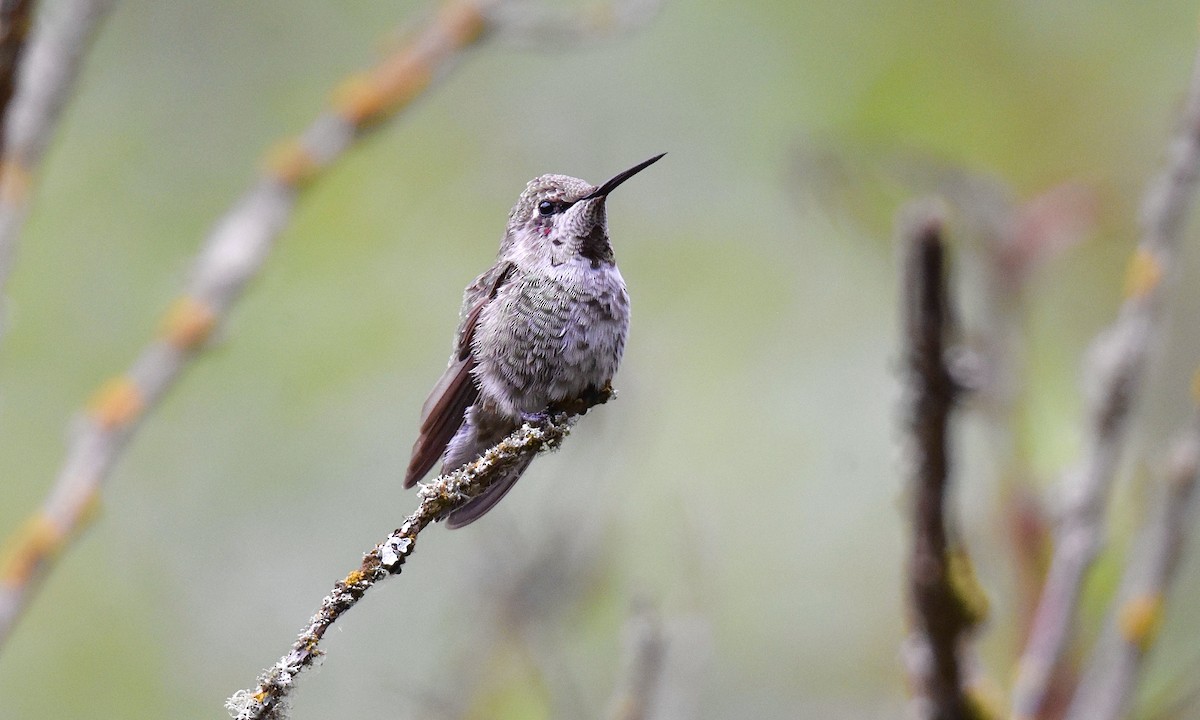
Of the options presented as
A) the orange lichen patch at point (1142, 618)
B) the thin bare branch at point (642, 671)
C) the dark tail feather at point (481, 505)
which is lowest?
the thin bare branch at point (642, 671)

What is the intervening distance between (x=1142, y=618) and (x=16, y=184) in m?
3.00

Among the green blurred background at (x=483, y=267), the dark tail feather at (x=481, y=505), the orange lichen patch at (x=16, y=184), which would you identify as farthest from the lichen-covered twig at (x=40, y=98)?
the green blurred background at (x=483, y=267)

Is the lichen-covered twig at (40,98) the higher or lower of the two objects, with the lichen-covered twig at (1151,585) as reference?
higher

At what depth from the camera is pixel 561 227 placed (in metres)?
3.44

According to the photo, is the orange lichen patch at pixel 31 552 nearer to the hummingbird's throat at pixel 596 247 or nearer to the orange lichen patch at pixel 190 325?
the orange lichen patch at pixel 190 325

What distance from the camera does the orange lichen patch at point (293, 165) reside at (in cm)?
392

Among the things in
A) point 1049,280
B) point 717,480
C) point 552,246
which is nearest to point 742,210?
point 717,480

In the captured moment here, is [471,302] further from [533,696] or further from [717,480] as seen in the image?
[717,480]

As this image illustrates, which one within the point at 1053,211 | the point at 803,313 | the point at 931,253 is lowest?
the point at 931,253

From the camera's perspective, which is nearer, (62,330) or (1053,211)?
(1053,211)

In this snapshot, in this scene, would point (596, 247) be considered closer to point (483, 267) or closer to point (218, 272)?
point (218, 272)

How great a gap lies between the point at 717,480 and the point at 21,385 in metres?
5.62

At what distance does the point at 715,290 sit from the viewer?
11023 mm

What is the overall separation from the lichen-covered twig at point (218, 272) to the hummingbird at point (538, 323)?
76 centimetres
